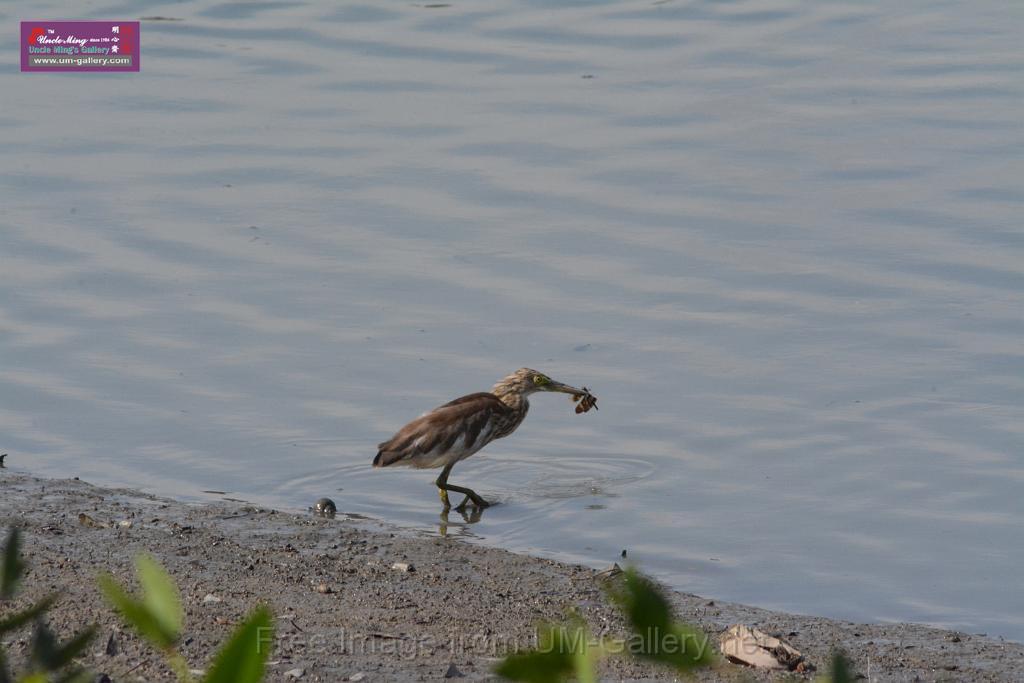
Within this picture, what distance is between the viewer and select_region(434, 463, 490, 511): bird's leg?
A: 28.0 feet

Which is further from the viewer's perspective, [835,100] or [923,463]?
Answer: [835,100]

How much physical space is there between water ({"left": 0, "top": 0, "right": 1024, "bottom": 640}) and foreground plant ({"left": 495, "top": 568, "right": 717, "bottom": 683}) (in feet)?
18.6

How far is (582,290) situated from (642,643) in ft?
31.7

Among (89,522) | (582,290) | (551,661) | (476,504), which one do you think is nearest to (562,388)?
(476,504)

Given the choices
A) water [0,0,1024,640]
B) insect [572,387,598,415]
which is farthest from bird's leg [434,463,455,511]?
insect [572,387,598,415]

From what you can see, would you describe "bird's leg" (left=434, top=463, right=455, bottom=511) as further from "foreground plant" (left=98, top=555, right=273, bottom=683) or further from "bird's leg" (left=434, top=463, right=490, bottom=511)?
"foreground plant" (left=98, top=555, right=273, bottom=683)

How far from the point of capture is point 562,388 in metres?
9.33

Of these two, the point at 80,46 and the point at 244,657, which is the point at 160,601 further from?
the point at 80,46

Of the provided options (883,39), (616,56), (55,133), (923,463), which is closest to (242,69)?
(55,133)

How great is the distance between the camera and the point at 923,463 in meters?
8.71

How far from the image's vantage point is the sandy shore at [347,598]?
567 centimetres

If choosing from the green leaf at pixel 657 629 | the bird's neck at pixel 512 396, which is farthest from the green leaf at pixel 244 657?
the bird's neck at pixel 512 396

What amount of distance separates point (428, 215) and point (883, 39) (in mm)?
7447

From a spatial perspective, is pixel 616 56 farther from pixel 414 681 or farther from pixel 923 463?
pixel 414 681
